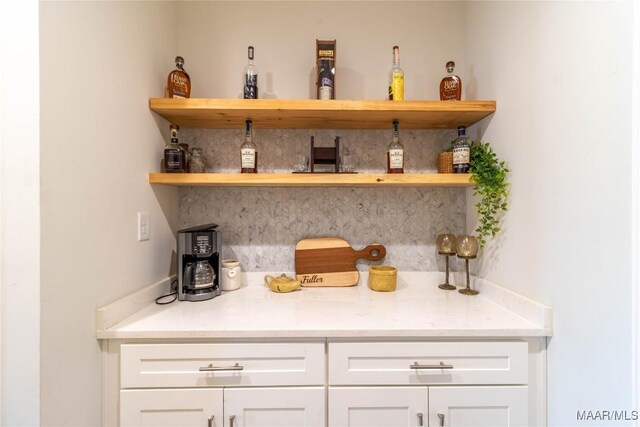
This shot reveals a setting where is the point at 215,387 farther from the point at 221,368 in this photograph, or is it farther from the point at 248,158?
the point at 248,158

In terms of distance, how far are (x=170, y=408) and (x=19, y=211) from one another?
0.75m

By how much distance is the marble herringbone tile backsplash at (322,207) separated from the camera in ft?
4.91

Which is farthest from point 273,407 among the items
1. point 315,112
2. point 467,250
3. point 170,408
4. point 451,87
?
point 451,87

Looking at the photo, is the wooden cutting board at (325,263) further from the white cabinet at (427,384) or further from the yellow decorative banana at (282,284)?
the white cabinet at (427,384)

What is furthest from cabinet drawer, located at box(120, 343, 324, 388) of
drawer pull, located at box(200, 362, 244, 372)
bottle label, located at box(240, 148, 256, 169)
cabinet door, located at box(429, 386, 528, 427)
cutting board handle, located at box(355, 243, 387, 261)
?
bottle label, located at box(240, 148, 256, 169)

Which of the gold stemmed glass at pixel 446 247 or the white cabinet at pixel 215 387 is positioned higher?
the gold stemmed glass at pixel 446 247

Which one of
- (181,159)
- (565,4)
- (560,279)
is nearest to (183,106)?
(181,159)

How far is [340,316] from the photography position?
1054 millimetres

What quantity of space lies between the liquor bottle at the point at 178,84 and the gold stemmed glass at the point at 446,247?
56.9 inches

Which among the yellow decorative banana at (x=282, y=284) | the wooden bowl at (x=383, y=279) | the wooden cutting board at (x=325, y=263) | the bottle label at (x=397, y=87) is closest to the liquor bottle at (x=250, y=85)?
the bottle label at (x=397, y=87)

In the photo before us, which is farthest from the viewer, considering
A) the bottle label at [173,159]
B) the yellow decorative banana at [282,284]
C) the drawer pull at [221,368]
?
the yellow decorative banana at [282,284]

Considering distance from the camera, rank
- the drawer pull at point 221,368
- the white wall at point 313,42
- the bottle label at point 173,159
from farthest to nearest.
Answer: the white wall at point 313,42
the bottle label at point 173,159
the drawer pull at point 221,368

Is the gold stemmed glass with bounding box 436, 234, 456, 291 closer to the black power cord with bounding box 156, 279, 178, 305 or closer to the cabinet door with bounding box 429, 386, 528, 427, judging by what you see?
the cabinet door with bounding box 429, 386, 528, 427

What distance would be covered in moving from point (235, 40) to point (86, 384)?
64.2 inches
